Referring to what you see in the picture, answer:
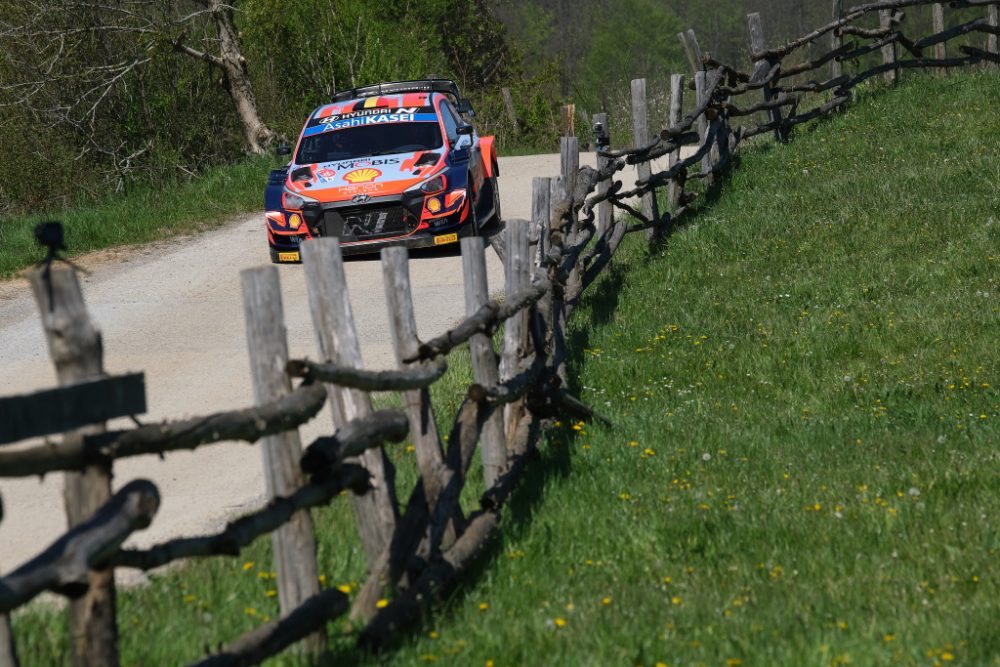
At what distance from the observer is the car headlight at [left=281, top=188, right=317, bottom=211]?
43.4 feet

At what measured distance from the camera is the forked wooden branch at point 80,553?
3031mm

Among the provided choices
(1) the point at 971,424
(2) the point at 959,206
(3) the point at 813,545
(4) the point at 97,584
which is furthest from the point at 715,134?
(4) the point at 97,584

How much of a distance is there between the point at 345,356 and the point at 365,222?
8.60m

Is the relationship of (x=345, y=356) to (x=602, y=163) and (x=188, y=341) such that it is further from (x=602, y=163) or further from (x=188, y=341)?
(x=602, y=163)

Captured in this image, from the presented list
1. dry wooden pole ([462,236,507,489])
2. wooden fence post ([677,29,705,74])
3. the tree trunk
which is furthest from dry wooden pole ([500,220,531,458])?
the tree trunk

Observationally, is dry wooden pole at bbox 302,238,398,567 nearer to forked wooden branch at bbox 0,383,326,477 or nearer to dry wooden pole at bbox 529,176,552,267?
forked wooden branch at bbox 0,383,326,477

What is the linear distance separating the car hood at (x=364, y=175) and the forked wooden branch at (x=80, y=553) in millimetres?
9948

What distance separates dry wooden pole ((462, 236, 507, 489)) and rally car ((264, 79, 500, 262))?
6953 millimetres

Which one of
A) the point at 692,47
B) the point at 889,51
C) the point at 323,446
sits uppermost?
the point at 692,47

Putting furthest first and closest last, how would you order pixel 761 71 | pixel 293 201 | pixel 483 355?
pixel 761 71 → pixel 293 201 → pixel 483 355

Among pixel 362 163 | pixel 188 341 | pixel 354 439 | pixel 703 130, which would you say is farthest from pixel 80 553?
pixel 703 130

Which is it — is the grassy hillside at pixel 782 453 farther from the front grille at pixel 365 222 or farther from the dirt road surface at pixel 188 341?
the front grille at pixel 365 222

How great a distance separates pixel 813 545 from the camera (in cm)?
567

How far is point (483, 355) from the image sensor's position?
6227mm
